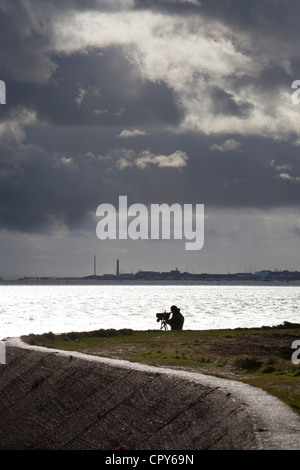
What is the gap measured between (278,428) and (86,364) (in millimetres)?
11503

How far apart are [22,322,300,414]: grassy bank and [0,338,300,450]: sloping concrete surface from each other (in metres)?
1.67

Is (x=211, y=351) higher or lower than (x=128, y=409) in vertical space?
higher

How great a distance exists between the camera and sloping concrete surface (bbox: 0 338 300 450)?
15.3m

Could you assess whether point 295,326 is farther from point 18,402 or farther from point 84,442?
point 84,442

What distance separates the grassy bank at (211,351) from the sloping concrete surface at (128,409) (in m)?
1.67

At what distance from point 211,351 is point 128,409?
12.9 meters

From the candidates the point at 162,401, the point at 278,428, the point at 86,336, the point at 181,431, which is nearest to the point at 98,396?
the point at 162,401

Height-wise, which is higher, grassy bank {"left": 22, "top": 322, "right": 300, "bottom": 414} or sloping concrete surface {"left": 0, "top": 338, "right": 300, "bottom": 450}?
grassy bank {"left": 22, "top": 322, "right": 300, "bottom": 414}

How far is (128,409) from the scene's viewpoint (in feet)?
66.0

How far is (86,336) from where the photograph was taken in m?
40.7

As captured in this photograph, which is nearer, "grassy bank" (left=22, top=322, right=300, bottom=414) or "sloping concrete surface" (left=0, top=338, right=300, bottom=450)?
"sloping concrete surface" (left=0, top=338, right=300, bottom=450)

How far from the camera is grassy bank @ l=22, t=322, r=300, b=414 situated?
896 inches

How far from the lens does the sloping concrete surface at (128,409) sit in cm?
1534
